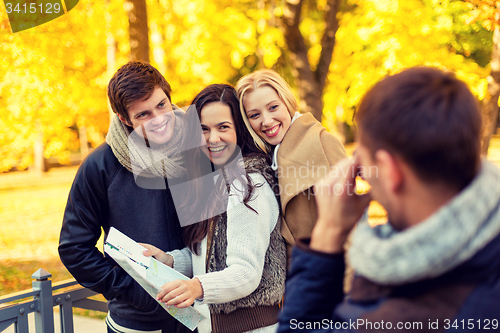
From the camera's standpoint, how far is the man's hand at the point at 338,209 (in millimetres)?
1069

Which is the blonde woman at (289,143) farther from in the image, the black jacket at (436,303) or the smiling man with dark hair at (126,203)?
the black jacket at (436,303)

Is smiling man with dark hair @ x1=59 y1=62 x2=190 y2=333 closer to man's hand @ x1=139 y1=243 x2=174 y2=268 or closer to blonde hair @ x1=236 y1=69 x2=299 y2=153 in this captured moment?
man's hand @ x1=139 y1=243 x2=174 y2=268

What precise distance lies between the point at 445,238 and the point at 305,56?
659 cm

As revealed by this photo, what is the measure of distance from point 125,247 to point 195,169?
62cm

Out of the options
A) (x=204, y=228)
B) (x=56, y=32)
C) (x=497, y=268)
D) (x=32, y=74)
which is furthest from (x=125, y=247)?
(x=56, y=32)

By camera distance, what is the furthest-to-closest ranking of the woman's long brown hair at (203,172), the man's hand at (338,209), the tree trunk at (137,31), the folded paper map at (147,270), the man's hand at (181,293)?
1. the tree trunk at (137,31)
2. the woman's long brown hair at (203,172)
3. the folded paper map at (147,270)
4. the man's hand at (181,293)
5. the man's hand at (338,209)

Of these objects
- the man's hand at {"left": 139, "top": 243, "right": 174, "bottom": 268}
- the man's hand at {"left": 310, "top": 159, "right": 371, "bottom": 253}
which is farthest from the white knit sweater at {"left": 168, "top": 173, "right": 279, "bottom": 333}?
the man's hand at {"left": 310, "top": 159, "right": 371, "bottom": 253}

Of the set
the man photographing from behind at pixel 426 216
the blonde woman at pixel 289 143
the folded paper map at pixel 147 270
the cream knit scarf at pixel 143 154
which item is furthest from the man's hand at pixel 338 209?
the cream knit scarf at pixel 143 154

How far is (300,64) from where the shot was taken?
22.9 feet

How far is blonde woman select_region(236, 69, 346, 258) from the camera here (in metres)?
2.04

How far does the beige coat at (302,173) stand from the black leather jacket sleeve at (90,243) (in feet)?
3.25

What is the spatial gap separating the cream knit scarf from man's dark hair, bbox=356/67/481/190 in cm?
174

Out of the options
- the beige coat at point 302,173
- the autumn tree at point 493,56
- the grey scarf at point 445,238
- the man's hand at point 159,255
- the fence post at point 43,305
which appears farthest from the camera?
the autumn tree at point 493,56

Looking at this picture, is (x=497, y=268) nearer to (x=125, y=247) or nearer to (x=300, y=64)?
(x=125, y=247)
